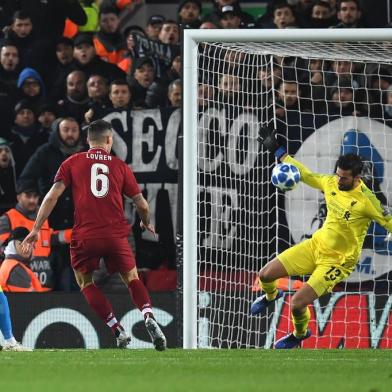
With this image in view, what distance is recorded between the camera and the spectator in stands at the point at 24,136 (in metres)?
13.1

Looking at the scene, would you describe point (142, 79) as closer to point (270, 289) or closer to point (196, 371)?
point (270, 289)

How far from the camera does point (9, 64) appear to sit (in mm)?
13984

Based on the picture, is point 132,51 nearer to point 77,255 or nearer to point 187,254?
point 187,254

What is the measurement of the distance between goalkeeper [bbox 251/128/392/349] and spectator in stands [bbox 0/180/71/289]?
2471 millimetres

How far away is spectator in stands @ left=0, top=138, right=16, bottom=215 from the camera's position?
42.3ft

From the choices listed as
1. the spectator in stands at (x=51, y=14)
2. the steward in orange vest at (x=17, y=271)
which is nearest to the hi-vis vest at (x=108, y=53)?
the spectator in stands at (x=51, y=14)

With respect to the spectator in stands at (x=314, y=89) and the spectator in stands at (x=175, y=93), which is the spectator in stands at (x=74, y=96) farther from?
the spectator in stands at (x=314, y=89)

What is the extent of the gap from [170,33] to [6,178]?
8.31ft

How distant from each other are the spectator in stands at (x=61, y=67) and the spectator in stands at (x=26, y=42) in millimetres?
162

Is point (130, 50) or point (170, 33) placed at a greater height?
point (170, 33)

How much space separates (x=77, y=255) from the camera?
9945 millimetres

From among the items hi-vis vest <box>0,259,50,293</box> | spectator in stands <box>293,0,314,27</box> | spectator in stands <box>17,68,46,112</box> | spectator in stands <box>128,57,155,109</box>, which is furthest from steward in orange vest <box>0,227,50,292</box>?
spectator in stands <box>293,0,314,27</box>

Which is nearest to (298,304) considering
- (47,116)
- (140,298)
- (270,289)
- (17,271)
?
(270,289)

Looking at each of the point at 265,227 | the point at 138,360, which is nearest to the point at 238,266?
the point at 265,227
